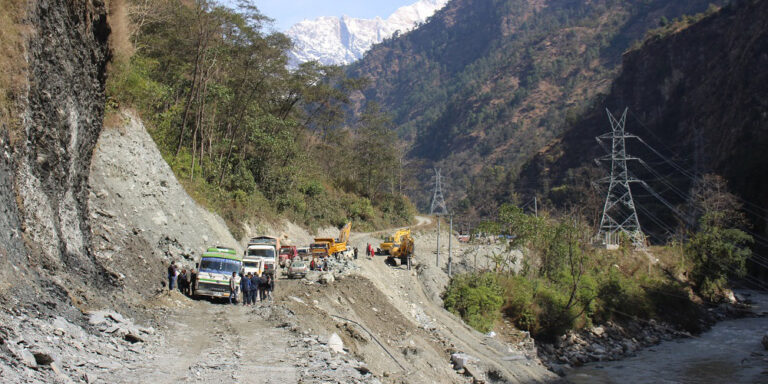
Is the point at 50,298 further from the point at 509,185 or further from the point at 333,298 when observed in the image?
the point at 509,185

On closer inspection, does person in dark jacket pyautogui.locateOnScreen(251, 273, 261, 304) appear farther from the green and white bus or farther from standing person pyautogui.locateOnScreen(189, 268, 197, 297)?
standing person pyautogui.locateOnScreen(189, 268, 197, 297)

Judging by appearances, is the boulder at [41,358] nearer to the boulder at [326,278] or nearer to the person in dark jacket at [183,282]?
the person in dark jacket at [183,282]

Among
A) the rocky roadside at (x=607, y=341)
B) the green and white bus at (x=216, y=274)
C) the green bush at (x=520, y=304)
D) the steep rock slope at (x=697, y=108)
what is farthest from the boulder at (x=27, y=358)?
A: the steep rock slope at (x=697, y=108)

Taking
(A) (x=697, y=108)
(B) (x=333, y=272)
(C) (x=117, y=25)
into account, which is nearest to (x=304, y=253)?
(B) (x=333, y=272)

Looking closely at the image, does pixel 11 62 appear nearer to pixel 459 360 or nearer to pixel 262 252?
pixel 262 252

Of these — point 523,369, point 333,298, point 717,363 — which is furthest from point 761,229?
point 333,298

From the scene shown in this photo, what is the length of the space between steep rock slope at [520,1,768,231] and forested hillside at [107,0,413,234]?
4900 cm

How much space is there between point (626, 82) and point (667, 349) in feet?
362

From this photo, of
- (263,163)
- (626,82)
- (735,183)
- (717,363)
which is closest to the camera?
(717,363)

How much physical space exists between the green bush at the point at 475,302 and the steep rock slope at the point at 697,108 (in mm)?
44003

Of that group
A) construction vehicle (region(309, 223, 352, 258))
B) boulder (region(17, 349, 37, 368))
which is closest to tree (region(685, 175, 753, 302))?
construction vehicle (region(309, 223, 352, 258))

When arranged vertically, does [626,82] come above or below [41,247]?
above

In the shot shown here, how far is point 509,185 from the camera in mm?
144125

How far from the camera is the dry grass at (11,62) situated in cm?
1291
